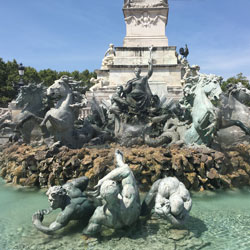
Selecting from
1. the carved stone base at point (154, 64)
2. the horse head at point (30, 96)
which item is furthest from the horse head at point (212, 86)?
the carved stone base at point (154, 64)

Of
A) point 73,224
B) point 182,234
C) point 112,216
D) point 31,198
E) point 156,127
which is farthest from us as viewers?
point 156,127

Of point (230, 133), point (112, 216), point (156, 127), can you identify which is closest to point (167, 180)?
point (112, 216)

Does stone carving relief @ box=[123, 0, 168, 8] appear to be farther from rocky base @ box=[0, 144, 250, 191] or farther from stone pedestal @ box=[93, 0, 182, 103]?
rocky base @ box=[0, 144, 250, 191]

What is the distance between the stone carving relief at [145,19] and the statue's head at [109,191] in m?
15.5

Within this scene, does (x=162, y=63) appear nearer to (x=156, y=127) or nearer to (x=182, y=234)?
(x=156, y=127)

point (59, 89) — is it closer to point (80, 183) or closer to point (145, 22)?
point (80, 183)

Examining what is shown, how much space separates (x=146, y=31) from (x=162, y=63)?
247 cm

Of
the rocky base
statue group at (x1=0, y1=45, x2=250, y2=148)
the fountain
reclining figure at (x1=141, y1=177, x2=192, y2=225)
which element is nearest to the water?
the fountain

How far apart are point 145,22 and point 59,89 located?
11.4 metres

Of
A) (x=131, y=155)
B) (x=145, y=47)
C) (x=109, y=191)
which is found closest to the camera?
(x=109, y=191)

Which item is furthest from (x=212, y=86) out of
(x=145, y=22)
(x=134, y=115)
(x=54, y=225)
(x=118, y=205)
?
(x=145, y=22)

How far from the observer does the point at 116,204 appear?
2977mm

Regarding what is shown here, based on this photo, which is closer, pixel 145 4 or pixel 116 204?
pixel 116 204

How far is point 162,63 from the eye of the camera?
16.1 m
